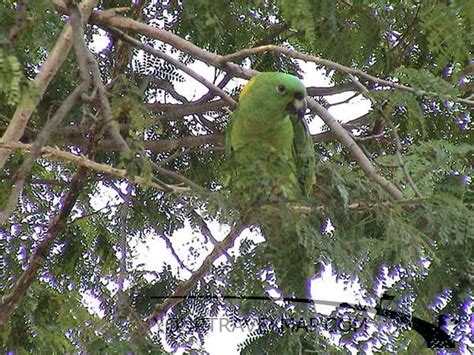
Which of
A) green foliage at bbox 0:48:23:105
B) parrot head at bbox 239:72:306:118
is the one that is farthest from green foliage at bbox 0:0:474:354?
parrot head at bbox 239:72:306:118

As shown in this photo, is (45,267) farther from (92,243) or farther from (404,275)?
(404,275)

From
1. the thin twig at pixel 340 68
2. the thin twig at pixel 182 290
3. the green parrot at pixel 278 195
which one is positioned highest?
the thin twig at pixel 340 68

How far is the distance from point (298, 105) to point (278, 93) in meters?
0.08

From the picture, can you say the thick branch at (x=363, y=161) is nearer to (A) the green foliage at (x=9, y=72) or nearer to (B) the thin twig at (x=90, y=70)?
(B) the thin twig at (x=90, y=70)

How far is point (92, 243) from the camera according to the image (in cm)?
284

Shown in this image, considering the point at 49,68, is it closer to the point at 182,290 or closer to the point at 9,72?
the point at 9,72

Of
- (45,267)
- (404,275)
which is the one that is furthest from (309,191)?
(45,267)

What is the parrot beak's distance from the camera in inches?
83.2

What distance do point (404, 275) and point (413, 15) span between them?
880 mm

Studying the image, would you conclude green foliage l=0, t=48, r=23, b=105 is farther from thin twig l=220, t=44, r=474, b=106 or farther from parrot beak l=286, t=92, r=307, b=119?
parrot beak l=286, t=92, r=307, b=119

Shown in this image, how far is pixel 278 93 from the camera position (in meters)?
2.17

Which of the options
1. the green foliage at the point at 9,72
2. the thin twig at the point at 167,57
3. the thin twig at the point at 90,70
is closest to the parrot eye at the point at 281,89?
the thin twig at the point at 167,57

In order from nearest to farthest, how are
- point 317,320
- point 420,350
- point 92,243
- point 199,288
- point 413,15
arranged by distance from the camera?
1. point 317,320
2. point 420,350
3. point 413,15
4. point 199,288
5. point 92,243

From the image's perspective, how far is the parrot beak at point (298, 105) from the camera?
6.93ft
